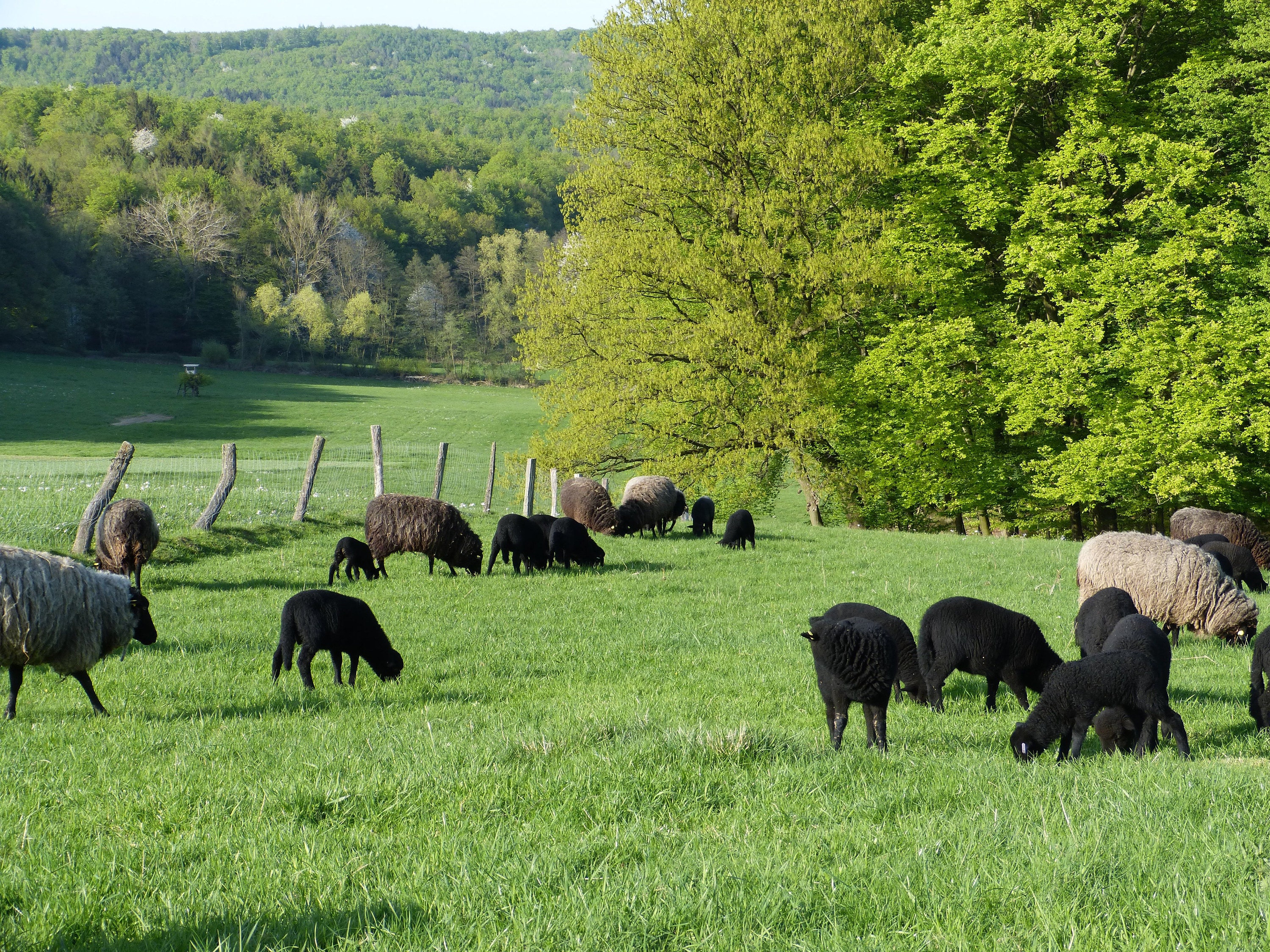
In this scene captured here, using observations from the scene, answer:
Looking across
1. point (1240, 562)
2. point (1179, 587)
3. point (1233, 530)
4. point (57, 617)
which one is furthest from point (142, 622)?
point (1233, 530)

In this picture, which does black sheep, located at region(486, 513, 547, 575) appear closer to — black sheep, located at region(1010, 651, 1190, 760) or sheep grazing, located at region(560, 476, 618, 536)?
sheep grazing, located at region(560, 476, 618, 536)

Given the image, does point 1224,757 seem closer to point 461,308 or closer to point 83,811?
point 83,811

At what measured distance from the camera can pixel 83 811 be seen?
4.65m

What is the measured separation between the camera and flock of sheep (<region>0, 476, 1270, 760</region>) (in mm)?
6523

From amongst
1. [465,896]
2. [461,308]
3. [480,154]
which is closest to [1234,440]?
[465,896]

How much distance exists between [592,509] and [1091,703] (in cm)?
1595

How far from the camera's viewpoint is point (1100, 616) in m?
9.20

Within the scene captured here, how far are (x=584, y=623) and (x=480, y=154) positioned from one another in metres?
202

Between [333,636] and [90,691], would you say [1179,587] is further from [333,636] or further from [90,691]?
[90,691]

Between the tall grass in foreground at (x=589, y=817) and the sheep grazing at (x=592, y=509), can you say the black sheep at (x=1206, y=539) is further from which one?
the sheep grazing at (x=592, y=509)

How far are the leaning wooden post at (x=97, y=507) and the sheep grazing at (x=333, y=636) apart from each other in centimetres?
766

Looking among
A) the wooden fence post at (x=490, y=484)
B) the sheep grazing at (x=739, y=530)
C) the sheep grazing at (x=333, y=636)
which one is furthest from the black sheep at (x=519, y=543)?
the wooden fence post at (x=490, y=484)

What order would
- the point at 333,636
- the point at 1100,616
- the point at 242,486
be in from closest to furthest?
the point at 333,636, the point at 1100,616, the point at 242,486

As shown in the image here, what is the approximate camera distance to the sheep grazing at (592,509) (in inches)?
858
